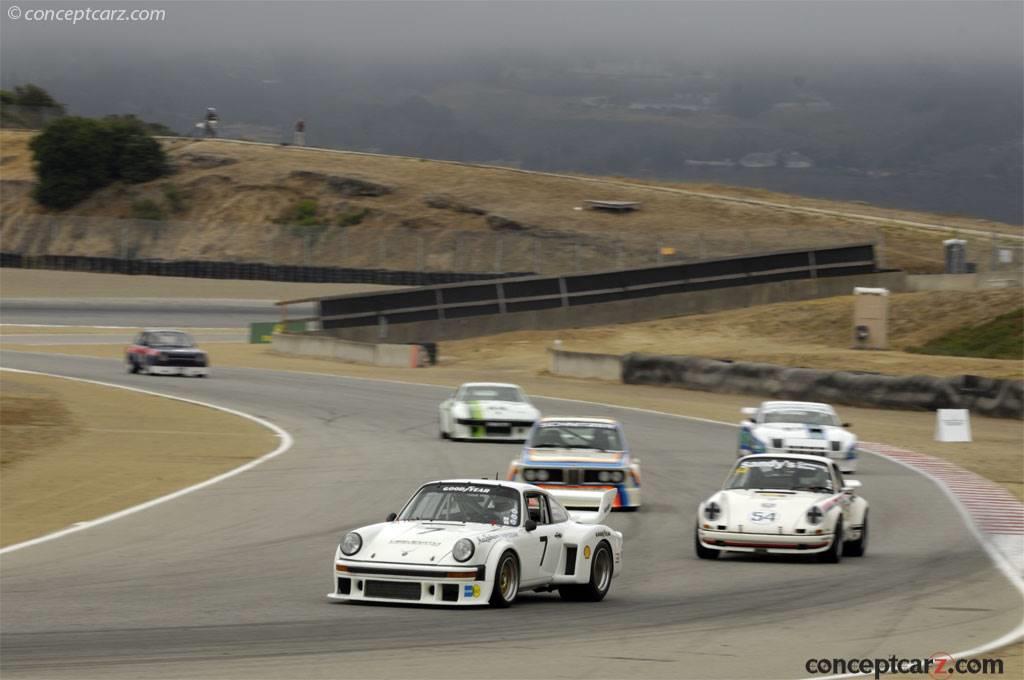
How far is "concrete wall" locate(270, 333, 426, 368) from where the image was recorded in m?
45.0

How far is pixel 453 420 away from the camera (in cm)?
2586

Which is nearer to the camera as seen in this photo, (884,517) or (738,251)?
(884,517)

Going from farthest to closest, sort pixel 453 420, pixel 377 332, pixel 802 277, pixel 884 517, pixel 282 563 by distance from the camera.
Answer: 1. pixel 802 277
2. pixel 377 332
3. pixel 453 420
4. pixel 884 517
5. pixel 282 563

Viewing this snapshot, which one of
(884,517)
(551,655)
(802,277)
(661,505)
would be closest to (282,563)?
(551,655)

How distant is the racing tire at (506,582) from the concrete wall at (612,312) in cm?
3843

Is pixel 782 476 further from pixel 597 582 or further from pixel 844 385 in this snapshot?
pixel 844 385

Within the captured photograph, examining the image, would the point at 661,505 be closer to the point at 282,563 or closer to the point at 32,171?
the point at 282,563

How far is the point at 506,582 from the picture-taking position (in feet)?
37.6

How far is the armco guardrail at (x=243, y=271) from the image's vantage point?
6669cm

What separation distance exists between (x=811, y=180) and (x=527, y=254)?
3158 inches

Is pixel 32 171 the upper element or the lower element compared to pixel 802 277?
upper

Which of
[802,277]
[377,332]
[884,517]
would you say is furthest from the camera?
[802,277]

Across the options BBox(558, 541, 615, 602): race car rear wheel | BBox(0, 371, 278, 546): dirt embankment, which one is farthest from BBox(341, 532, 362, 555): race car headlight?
BBox(0, 371, 278, 546): dirt embankment

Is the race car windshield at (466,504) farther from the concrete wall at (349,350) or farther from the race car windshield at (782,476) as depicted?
the concrete wall at (349,350)
